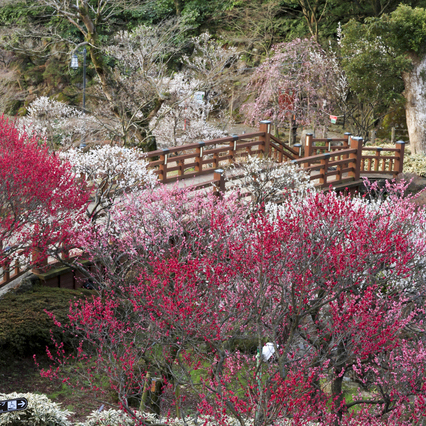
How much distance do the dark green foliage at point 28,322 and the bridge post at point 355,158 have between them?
1071 centimetres

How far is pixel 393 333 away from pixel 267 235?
214cm

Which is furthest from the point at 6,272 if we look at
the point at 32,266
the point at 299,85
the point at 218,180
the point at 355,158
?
the point at 299,85

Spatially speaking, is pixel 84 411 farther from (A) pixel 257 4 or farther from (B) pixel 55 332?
(A) pixel 257 4

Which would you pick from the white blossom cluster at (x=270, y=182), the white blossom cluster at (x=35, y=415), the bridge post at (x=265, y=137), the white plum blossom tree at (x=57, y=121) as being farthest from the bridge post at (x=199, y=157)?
the white blossom cluster at (x=35, y=415)

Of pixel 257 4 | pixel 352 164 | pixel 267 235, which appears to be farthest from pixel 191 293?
pixel 257 4

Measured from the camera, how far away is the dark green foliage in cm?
991

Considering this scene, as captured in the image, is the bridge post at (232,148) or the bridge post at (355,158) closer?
the bridge post at (232,148)

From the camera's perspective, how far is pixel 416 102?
22391mm

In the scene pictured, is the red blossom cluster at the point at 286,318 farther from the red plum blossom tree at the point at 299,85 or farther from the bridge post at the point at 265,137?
the red plum blossom tree at the point at 299,85

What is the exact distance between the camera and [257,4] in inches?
1146

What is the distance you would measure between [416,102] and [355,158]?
18.1 feet

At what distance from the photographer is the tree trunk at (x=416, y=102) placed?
2192cm

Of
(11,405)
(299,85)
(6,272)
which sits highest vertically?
(299,85)

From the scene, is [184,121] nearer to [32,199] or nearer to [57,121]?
[57,121]
